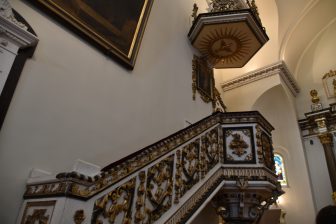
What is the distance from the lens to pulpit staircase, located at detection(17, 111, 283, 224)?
6.53 ft

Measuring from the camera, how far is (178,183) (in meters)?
3.21

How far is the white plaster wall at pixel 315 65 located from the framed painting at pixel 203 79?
4408 millimetres

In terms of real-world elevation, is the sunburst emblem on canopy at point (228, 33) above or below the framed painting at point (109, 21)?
above

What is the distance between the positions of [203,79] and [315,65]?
5592mm

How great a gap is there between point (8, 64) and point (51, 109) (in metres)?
0.68

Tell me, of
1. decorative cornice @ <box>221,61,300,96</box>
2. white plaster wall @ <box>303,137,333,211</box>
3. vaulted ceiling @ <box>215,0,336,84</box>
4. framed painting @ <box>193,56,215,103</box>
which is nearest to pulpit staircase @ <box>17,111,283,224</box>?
framed painting @ <box>193,56,215,103</box>

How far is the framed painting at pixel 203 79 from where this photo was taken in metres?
6.54

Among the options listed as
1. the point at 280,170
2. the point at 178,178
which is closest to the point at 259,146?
the point at 178,178

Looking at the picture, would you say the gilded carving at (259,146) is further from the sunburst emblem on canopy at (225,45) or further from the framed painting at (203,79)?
the sunburst emblem on canopy at (225,45)

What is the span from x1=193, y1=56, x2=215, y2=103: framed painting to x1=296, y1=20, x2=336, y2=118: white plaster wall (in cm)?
441

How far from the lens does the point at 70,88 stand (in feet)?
11.5

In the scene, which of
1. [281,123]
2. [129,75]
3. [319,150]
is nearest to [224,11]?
[129,75]

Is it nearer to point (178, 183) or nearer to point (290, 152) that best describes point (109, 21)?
point (178, 183)

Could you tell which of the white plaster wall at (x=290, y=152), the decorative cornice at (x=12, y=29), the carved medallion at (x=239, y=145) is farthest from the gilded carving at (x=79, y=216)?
the white plaster wall at (x=290, y=152)
